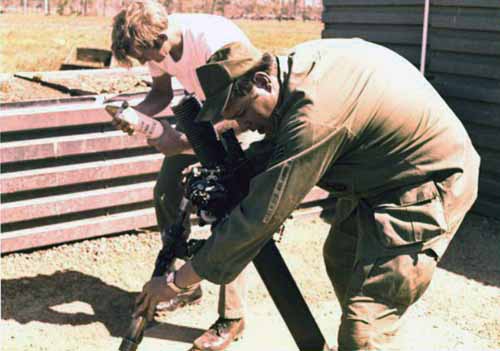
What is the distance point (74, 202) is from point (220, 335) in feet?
5.62

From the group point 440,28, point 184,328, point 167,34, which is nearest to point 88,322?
point 184,328

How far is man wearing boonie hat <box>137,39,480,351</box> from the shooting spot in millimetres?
2459

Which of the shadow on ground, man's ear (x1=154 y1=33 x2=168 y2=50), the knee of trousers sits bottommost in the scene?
the shadow on ground

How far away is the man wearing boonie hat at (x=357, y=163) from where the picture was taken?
8.07 feet

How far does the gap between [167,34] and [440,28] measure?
3947mm

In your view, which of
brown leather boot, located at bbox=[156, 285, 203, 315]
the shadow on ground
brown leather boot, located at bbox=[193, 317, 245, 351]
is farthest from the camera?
brown leather boot, located at bbox=[156, 285, 203, 315]

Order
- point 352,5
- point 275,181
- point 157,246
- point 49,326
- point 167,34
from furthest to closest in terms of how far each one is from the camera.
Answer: point 352,5 → point 157,246 → point 49,326 → point 167,34 → point 275,181

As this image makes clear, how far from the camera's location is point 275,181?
244 cm

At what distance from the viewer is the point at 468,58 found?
6.50m

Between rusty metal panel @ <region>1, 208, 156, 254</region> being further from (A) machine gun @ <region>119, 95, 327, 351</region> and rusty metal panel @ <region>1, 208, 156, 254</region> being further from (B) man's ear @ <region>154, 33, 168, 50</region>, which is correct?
(A) machine gun @ <region>119, 95, 327, 351</region>

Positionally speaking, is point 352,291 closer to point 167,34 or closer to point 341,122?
point 341,122

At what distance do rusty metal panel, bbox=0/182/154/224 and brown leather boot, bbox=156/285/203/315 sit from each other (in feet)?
3.53

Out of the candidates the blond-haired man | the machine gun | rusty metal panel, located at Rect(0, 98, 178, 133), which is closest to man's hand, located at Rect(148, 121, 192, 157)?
the blond-haired man

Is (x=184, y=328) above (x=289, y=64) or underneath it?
underneath
